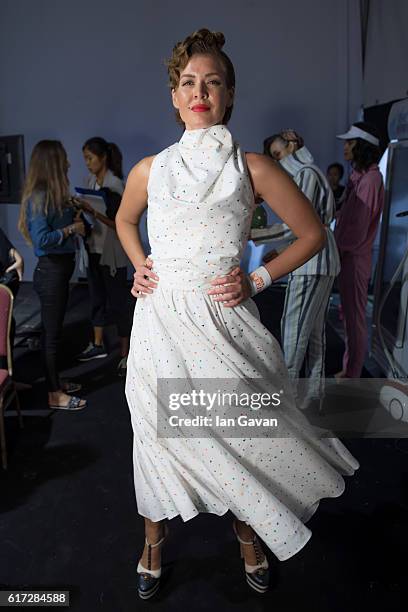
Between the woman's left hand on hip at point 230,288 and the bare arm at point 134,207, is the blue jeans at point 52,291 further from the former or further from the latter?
the woman's left hand on hip at point 230,288

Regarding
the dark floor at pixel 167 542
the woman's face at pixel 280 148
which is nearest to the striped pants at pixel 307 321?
the dark floor at pixel 167 542

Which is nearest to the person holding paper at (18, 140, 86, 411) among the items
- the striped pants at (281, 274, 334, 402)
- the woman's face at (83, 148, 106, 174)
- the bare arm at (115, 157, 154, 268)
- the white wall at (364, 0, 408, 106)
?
the woman's face at (83, 148, 106, 174)

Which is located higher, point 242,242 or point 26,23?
point 26,23

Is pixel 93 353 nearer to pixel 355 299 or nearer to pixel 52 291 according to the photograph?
pixel 52 291

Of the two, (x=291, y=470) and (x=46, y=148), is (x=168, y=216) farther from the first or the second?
(x=46, y=148)

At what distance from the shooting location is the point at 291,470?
1544 mm

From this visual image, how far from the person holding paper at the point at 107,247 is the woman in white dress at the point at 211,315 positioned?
1.98 m

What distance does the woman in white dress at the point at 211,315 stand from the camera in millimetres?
1407

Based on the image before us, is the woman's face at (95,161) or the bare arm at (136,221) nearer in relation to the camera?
the bare arm at (136,221)

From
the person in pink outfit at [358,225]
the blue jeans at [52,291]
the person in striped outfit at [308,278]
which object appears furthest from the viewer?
the person in pink outfit at [358,225]

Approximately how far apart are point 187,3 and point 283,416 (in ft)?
19.0

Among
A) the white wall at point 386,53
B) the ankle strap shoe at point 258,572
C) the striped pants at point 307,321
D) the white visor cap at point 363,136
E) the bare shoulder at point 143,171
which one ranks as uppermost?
the white wall at point 386,53

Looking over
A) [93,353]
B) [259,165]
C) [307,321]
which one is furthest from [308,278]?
[93,353]

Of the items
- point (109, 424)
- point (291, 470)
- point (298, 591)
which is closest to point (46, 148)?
point (109, 424)
